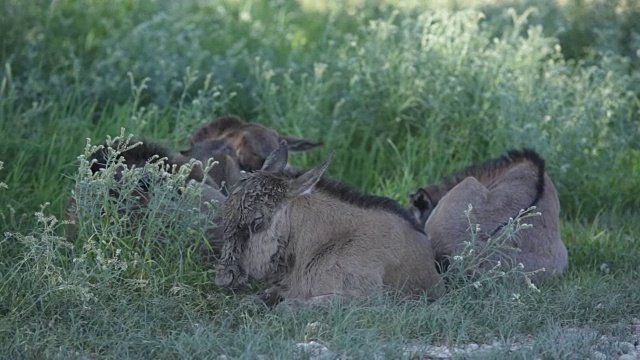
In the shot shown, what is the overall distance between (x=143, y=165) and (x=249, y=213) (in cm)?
150

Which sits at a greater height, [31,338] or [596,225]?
[31,338]

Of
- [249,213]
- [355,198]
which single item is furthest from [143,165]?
[355,198]

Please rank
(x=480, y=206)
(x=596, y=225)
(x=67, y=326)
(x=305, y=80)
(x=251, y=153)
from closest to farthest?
(x=67, y=326)
(x=480, y=206)
(x=251, y=153)
(x=596, y=225)
(x=305, y=80)

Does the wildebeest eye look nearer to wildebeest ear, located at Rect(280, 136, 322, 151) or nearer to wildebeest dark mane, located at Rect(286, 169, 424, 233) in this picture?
wildebeest dark mane, located at Rect(286, 169, 424, 233)

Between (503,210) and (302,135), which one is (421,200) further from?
(302,135)

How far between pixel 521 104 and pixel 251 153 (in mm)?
3031

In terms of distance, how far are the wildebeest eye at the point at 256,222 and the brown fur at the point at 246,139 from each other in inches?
77.5

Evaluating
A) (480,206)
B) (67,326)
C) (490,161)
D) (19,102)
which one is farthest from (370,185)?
(67,326)

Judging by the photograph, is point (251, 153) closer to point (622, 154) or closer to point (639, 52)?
point (622, 154)

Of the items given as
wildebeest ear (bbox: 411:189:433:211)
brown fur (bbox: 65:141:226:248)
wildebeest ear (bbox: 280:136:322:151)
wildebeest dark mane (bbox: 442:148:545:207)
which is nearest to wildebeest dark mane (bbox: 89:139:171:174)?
brown fur (bbox: 65:141:226:248)

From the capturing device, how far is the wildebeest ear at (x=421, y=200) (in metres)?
10.0

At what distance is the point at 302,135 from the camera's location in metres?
11.7

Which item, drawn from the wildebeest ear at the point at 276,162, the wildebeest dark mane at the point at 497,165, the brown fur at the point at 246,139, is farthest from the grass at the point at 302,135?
the wildebeest dark mane at the point at 497,165

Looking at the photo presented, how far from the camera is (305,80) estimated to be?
12570 mm
